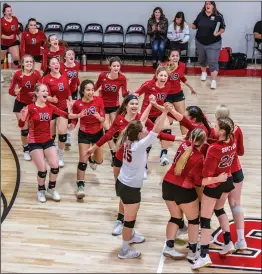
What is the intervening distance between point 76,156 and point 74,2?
664cm

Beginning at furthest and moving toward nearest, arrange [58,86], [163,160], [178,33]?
[178,33], [163,160], [58,86]

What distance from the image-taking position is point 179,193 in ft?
15.6

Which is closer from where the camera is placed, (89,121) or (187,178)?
(187,178)

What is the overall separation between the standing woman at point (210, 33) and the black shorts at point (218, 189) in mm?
6439

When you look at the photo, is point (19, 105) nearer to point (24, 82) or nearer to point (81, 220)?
point (24, 82)

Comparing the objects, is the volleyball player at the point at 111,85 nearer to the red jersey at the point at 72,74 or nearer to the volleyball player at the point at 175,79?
the red jersey at the point at 72,74

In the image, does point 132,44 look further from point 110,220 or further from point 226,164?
point 226,164

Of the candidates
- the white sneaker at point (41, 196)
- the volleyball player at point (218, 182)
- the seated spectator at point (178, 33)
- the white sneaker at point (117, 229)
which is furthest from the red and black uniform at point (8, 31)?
the volleyball player at point (218, 182)

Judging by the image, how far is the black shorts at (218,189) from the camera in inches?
189

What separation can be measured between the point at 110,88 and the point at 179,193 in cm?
274

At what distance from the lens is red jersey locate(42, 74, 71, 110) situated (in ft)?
22.7

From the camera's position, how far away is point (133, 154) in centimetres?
472

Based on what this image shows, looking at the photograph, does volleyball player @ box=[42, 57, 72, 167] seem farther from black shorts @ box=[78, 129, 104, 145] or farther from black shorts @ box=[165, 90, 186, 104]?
black shorts @ box=[165, 90, 186, 104]

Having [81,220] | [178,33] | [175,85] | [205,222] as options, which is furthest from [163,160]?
[178,33]
